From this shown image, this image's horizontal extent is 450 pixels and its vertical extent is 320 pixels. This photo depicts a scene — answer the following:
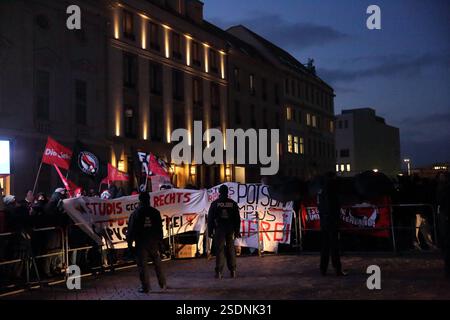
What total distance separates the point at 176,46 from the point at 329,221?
29089mm

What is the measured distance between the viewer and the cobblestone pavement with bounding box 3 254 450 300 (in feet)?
32.1

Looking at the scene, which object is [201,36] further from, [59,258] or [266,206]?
[59,258]

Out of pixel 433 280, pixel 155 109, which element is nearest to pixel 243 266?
pixel 433 280

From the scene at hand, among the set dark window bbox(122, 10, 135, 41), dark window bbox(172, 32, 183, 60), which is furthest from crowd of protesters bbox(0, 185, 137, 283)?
dark window bbox(172, 32, 183, 60)

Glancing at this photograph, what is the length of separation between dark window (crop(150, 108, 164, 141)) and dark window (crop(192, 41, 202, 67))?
572 centimetres

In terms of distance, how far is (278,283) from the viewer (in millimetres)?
10945

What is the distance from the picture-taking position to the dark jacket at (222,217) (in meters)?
11.9

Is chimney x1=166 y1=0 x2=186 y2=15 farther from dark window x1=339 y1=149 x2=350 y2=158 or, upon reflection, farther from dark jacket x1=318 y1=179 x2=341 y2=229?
dark window x1=339 y1=149 x2=350 y2=158

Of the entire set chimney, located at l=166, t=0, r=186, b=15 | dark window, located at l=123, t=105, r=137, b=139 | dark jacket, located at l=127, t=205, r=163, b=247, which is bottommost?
dark jacket, located at l=127, t=205, r=163, b=247

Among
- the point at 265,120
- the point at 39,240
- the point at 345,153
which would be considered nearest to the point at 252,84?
the point at 265,120

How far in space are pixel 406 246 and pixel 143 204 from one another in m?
8.43

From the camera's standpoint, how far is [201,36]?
4141 centimetres

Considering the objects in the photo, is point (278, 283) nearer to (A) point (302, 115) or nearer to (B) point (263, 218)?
(B) point (263, 218)

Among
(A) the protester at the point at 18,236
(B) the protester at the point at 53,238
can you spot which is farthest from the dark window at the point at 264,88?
(A) the protester at the point at 18,236
